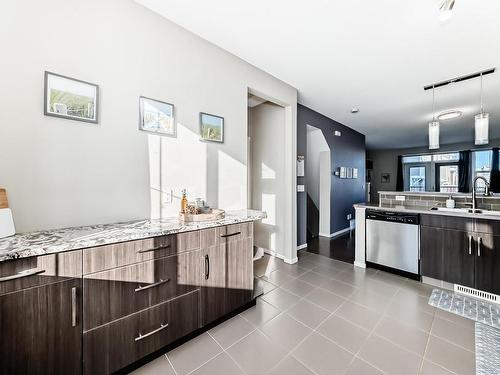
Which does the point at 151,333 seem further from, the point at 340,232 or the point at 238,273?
the point at 340,232

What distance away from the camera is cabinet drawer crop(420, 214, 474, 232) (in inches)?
91.7

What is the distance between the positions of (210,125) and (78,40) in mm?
1211

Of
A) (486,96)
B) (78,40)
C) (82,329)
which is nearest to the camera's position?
(82,329)

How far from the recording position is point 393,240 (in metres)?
2.87

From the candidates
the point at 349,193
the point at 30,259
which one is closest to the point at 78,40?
the point at 30,259

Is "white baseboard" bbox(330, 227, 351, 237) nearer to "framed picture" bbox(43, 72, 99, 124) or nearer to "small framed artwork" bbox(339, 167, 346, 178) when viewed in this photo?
"small framed artwork" bbox(339, 167, 346, 178)

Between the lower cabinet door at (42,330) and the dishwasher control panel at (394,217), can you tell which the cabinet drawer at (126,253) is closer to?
the lower cabinet door at (42,330)

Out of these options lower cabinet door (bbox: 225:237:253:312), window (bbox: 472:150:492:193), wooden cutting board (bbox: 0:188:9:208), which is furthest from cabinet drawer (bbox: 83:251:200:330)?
Result: window (bbox: 472:150:492:193)

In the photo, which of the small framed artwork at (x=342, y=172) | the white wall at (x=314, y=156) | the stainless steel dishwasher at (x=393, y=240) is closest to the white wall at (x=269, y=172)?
the stainless steel dishwasher at (x=393, y=240)

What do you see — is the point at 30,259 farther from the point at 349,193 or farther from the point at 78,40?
the point at 349,193

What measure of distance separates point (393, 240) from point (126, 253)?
10.7ft

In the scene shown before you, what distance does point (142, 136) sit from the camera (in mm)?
1813

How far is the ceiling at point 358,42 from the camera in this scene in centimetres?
179

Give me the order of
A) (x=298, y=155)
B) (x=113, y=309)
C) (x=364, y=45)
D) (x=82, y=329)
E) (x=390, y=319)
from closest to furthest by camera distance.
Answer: (x=82, y=329), (x=113, y=309), (x=390, y=319), (x=364, y=45), (x=298, y=155)
